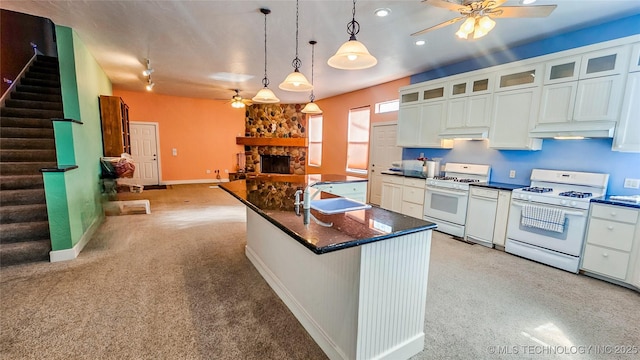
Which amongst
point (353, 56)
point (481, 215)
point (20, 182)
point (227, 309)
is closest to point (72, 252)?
point (20, 182)

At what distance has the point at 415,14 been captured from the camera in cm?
294

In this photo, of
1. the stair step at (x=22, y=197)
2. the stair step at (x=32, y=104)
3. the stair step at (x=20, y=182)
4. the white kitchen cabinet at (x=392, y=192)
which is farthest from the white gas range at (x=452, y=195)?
the stair step at (x=32, y=104)

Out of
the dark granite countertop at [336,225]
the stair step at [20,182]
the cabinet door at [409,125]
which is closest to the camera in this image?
the dark granite countertop at [336,225]

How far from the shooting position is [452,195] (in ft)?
13.4

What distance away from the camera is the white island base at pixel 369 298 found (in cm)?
149

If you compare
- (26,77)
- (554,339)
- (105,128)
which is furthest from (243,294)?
(26,77)

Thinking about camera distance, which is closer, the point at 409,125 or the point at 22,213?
the point at 22,213

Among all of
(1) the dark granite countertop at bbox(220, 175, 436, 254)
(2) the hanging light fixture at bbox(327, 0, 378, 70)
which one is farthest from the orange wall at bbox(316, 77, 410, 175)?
(1) the dark granite countertop at bbox(220, 175, 436, 254)

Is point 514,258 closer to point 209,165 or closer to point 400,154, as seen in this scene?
point 400,154

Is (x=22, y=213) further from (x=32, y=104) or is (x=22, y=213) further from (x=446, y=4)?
(x=446, y=4)

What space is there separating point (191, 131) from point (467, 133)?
780 cm

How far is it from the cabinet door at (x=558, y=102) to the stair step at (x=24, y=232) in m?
6.31

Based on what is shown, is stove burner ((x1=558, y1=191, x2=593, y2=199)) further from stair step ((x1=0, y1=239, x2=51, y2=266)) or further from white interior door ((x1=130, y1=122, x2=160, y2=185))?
white interior door ((x1=130, y1=122, x2=160, y2=185))

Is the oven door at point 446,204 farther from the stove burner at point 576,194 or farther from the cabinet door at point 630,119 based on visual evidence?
the cabinet door at point 630,119
